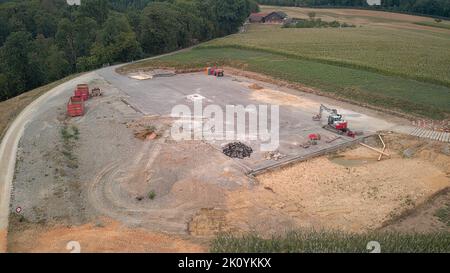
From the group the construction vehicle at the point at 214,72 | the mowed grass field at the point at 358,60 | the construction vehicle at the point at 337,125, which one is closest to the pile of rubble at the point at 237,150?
the construction vehicle at the point at 337,125

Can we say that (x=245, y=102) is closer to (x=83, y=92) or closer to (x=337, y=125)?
(x=337, y=125)

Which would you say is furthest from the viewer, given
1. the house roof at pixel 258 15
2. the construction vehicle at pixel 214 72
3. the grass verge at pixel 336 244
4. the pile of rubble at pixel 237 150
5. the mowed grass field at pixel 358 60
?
the house roof at pixel 258 15

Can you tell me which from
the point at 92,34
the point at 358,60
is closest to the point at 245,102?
the point at 358,60

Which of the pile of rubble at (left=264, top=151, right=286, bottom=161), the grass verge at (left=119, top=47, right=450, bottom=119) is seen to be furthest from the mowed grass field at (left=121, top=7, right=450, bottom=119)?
the pile of rubble at (left=264, top=151, right=286, bottom=161)

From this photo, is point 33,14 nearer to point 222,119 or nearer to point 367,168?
point 222,119

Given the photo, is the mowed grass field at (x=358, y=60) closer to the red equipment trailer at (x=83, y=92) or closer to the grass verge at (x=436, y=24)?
the grass verge at (x=436, y=24)

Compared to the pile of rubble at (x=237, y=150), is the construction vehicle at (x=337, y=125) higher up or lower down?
higher up
